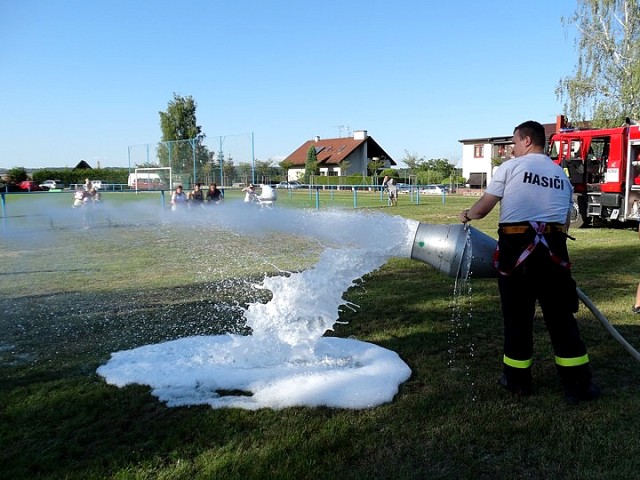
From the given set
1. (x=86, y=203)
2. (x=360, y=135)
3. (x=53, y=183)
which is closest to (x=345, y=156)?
(x=360, y=135)

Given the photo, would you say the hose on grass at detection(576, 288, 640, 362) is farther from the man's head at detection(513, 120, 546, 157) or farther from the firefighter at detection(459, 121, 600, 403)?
the man's head at detection(513, 120, 546, 157)

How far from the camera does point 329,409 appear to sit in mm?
3637

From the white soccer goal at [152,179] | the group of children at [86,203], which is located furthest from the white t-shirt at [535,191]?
the white soccer goal at [152,179]

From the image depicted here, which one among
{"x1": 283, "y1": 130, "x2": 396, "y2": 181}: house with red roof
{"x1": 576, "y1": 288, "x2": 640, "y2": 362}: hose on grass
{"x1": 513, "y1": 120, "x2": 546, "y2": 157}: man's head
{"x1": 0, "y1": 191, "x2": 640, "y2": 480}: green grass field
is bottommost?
{"x1": 0, "y1": 191, "x2": 640, "y2": 480}: green grass field

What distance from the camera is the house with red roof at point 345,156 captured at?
233ft

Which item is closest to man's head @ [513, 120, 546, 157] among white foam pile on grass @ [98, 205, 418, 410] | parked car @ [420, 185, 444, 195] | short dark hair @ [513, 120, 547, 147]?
short dark hair @ [513, 120, 547, 147]

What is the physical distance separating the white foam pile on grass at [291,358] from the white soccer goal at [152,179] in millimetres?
29938

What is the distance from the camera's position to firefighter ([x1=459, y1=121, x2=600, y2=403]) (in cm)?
365

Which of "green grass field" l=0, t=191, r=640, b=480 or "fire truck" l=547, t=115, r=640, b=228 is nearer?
"green grass field" l=0, t=191, r=640, b=480

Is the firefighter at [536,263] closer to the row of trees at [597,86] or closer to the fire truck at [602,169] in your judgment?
the fire truck at [602,169]

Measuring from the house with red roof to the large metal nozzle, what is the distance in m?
63.4

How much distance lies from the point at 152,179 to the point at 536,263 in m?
34.9

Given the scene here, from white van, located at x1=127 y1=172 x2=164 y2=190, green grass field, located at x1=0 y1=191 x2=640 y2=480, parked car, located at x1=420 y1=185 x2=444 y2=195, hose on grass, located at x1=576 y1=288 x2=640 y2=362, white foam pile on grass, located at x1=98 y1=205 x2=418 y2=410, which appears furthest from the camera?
parked car, located at x1=420 y1=185 x2=444 y2=195

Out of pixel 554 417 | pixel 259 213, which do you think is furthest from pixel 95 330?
pixel 259 213
